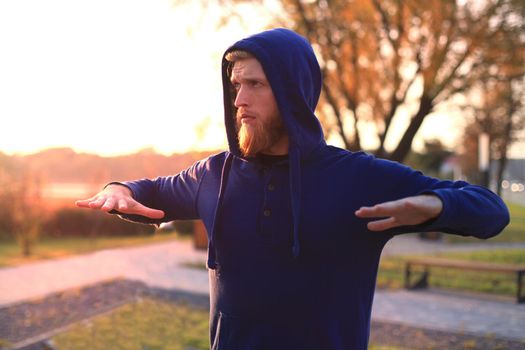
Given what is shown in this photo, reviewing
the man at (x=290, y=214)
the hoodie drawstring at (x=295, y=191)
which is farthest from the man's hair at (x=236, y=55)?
the hoodie drawstring at (x=295, y=191)

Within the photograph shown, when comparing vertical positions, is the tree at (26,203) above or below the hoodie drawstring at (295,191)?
below

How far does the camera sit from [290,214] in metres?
2.01

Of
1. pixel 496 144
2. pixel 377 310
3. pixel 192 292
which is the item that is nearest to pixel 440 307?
pixel 377 310

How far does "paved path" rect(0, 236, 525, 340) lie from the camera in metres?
7.41

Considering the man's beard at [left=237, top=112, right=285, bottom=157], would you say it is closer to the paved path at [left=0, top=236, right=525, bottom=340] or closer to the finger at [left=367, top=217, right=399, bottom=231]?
the finger at [left=367, top=217, right=399, bottom=231]

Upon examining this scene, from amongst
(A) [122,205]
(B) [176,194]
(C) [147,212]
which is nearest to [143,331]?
(B) [176,194]

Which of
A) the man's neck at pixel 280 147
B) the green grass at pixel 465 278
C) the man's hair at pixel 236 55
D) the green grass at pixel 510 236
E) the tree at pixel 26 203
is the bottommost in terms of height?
the green grass at pixel 510 236

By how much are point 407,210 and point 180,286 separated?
8.71m

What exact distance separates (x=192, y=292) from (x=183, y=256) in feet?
17.8

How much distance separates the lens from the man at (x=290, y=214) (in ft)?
6.38

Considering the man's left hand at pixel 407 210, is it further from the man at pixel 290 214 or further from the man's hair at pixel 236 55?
the man's hair at pixel 236 55

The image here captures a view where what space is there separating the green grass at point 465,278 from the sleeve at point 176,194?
27.0 feet

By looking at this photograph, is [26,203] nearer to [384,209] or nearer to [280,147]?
[280,147]

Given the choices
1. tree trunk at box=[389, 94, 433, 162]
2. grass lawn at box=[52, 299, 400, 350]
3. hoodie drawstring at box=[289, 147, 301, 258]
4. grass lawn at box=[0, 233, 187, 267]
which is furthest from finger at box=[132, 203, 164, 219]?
grass lawn at box=[0, 233, 187, 267]
